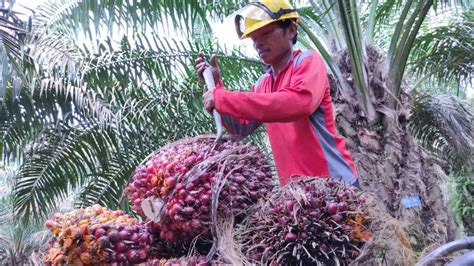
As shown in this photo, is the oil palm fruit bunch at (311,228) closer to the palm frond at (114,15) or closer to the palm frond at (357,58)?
the palm frond at (357,58)

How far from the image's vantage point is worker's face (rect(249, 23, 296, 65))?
1723mm

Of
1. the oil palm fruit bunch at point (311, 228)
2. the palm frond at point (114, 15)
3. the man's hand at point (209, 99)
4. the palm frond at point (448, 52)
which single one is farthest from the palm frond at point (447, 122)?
the oil palm fruit bunch at point (311, 228)

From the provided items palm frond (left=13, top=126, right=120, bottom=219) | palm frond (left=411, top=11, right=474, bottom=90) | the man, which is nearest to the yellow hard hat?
the man

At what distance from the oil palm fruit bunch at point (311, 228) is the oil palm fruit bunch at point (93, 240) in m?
0.29

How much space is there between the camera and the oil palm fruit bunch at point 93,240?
1.29 meters

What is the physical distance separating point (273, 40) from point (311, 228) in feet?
2.51

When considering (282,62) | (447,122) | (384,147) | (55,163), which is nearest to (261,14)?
(282,62)

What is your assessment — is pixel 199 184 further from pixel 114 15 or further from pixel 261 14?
pixel 114 15

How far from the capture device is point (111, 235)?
131 centimetres

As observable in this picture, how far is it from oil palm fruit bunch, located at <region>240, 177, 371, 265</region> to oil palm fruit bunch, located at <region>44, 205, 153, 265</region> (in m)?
0.29

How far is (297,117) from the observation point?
1.51m

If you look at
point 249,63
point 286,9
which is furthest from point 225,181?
point 249,63

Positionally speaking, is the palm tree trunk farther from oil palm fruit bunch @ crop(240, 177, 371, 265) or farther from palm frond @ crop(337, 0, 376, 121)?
oil palm fruit bunch @ crop(240, 177, 371, 265)

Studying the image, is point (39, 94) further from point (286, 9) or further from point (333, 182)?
point (333, 182)
